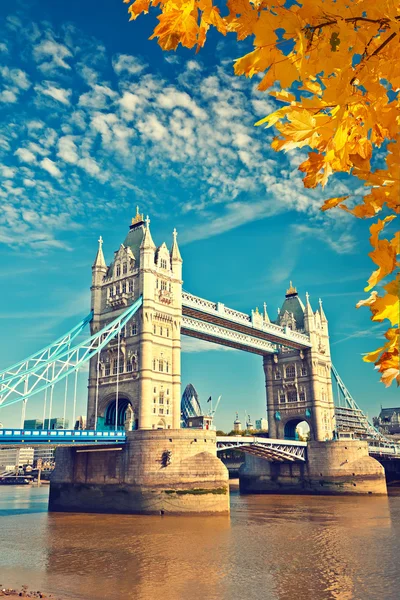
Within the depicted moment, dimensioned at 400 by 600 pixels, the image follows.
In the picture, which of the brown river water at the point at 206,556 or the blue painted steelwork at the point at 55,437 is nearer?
the brown river water at the point at 206,556

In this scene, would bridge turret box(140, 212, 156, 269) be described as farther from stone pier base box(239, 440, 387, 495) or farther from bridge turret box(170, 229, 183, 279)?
stone pier base box(239, 440, 387, 495)

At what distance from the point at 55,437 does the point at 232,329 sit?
27634 mm

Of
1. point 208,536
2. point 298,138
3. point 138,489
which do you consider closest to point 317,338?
point 138,489

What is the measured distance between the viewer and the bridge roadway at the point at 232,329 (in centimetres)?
5325

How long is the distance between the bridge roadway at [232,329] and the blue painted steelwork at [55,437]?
15.3 meters

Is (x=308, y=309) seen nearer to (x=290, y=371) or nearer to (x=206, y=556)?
(x=290, y=371)

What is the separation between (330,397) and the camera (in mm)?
68875

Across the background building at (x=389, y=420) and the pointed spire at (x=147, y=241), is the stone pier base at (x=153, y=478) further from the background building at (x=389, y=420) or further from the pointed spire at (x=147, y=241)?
the background building at (x=389, y=420)

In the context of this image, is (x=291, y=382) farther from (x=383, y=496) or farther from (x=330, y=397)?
(x=383, y=496)

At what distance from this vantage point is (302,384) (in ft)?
220

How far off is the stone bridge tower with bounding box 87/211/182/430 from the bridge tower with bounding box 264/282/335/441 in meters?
24.9

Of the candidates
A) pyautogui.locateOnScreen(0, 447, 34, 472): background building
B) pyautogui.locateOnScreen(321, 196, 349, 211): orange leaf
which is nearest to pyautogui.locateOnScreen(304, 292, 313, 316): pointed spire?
pyautogui.locateOnScreen(321, 196, 349, 211): orange leaf

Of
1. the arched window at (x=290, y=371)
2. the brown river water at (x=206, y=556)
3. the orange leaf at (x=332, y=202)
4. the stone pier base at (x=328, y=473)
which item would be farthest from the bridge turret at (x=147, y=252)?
the orange leaf at (x=332, y=202)

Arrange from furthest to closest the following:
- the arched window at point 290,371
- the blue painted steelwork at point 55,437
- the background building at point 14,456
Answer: the background building at point 14,456, the arched window at point 290,371, the blue painted steelwork at point 55,437
